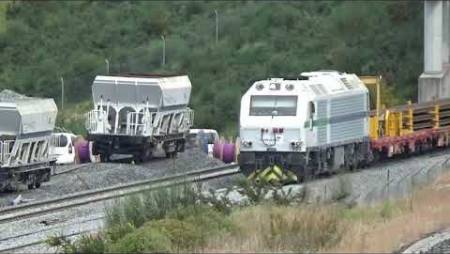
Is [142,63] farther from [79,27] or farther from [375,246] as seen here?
[375,246]

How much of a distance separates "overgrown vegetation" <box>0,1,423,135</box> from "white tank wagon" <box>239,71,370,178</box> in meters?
20.4

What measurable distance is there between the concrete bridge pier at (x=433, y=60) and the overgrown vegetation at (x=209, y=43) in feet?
10.2

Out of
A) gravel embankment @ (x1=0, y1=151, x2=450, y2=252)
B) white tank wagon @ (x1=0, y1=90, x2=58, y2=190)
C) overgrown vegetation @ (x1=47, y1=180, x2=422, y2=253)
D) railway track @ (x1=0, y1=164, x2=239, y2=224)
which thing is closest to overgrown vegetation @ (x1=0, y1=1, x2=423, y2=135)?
gravel embankment @ (x1=0, y1=151, x2=450, y2=252)

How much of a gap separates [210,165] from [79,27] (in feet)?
108

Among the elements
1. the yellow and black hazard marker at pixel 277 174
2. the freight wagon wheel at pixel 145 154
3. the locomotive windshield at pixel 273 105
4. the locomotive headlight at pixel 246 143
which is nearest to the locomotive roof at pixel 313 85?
the locomotive windshield at pixel 273 105

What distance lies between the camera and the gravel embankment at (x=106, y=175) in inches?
1494

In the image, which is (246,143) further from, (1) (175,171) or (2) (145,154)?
(2) (145,154)

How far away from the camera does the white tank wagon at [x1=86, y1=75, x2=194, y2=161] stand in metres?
46.1

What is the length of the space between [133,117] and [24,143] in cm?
796

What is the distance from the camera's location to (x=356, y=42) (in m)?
71.8

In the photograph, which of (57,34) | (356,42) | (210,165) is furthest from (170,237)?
(57,34)

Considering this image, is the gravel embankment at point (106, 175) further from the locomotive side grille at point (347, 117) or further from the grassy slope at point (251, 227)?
the grassy slope at point (251, 227)

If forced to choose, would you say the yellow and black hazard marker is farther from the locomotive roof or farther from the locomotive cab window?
the locomotive roof

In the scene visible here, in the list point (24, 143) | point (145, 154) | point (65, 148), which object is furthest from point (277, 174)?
point (65, 148)
